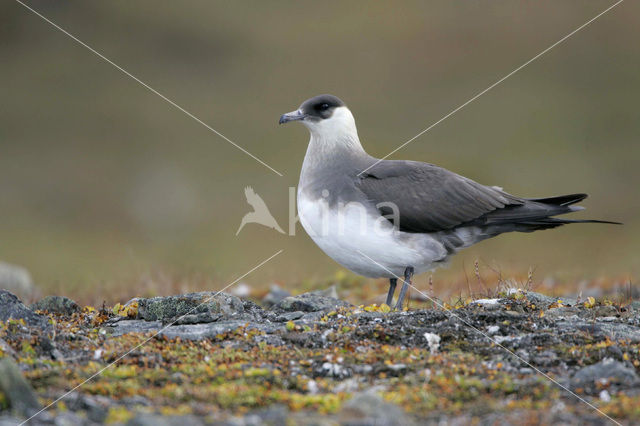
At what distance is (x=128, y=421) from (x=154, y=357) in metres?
1.44

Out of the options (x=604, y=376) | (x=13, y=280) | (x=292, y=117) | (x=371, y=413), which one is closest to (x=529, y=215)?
(x=292, y=117)

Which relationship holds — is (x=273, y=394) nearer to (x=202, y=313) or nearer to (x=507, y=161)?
(x=202, y=313)

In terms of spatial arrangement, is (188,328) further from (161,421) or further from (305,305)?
(161,421)

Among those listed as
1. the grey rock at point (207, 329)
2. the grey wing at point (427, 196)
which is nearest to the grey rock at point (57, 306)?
the grey rock at point (207, 329)

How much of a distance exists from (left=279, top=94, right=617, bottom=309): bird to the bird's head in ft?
0.30

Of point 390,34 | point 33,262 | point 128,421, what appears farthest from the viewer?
point 390,34

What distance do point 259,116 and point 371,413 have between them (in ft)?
81.6

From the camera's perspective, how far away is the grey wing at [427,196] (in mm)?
8062

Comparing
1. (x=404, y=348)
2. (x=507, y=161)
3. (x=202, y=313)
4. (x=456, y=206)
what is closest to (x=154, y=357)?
(x=202, y=313)

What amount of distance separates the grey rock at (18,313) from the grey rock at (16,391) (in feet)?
5.99

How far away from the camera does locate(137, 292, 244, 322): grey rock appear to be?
271 inches

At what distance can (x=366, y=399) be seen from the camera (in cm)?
444

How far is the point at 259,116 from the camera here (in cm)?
2872

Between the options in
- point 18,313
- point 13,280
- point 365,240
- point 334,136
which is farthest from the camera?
point 13,280
